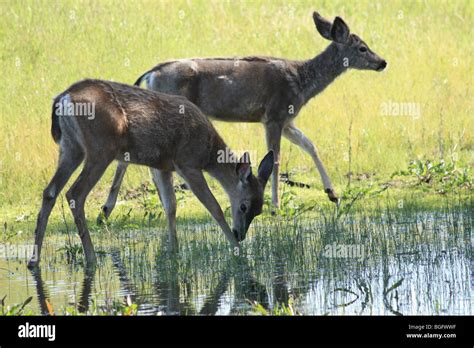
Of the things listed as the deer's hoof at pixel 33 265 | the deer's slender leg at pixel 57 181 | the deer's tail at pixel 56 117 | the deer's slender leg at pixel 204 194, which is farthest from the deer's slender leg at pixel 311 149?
the deer's hoof at pixel 33 265

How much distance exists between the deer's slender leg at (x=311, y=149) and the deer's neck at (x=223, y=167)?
300cm

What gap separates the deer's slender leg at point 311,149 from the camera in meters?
15.7

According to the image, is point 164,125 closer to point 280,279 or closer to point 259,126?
point 280,279

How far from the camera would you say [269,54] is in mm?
25391

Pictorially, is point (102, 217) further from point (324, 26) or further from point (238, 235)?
point (324, 26)

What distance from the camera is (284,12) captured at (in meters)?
28.6

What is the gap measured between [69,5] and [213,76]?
12680mm

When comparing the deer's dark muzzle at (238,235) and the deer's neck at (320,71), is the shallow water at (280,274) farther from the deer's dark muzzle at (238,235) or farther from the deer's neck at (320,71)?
the deer's neck at (320,71)

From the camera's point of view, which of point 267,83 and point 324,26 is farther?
point 324,26

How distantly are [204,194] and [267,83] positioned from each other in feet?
12.7

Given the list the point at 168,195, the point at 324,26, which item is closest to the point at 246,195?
the point at 168,195

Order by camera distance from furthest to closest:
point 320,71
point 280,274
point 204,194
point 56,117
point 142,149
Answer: point 320,71 < point 204,194 < point 142,149 < point 56,117 < point 280,274

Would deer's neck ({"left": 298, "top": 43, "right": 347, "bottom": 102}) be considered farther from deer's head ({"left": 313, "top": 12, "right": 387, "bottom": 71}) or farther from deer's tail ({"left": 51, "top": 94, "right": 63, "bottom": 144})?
deer's tail ({"left": 51, "top": 94, "right": 63, "bottom": 144})
